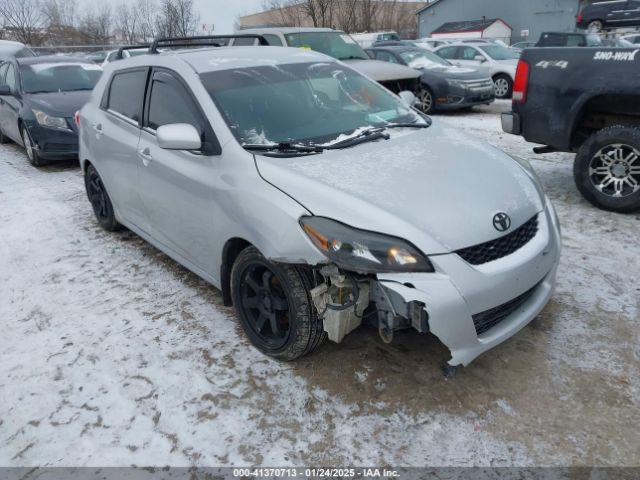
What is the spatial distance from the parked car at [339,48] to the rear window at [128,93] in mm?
4906

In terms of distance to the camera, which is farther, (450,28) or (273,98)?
(450,28)

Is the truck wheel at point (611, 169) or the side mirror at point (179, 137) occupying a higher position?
the side mirror at point (179, 137)

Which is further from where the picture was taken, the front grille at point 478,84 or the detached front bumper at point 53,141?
the front grille at point 478,84

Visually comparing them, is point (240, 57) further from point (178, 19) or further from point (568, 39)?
point (178, 19)

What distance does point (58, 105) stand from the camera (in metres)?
7.69

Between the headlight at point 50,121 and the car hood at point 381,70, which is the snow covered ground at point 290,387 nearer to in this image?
the headlight at point 50,121

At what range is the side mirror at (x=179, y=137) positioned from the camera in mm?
3004

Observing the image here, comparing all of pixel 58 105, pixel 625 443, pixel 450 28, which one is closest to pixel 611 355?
pixel 625 443

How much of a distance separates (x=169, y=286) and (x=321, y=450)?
2.08m

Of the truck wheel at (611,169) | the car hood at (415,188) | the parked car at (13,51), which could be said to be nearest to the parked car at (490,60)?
the truck wheel at (611,169)

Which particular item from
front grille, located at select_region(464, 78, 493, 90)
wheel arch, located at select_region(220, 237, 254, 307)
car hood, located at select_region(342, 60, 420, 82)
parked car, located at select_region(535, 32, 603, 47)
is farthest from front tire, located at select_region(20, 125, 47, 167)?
parked car, located at select_region(535, 32, 603, 47)

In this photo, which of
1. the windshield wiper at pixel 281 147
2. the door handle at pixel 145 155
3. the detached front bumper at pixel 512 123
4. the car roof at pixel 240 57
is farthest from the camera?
the detached front bumper at pixel 512 123

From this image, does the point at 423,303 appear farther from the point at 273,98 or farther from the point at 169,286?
the point at 169,286

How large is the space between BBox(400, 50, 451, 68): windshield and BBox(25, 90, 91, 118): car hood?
7.21 meters
